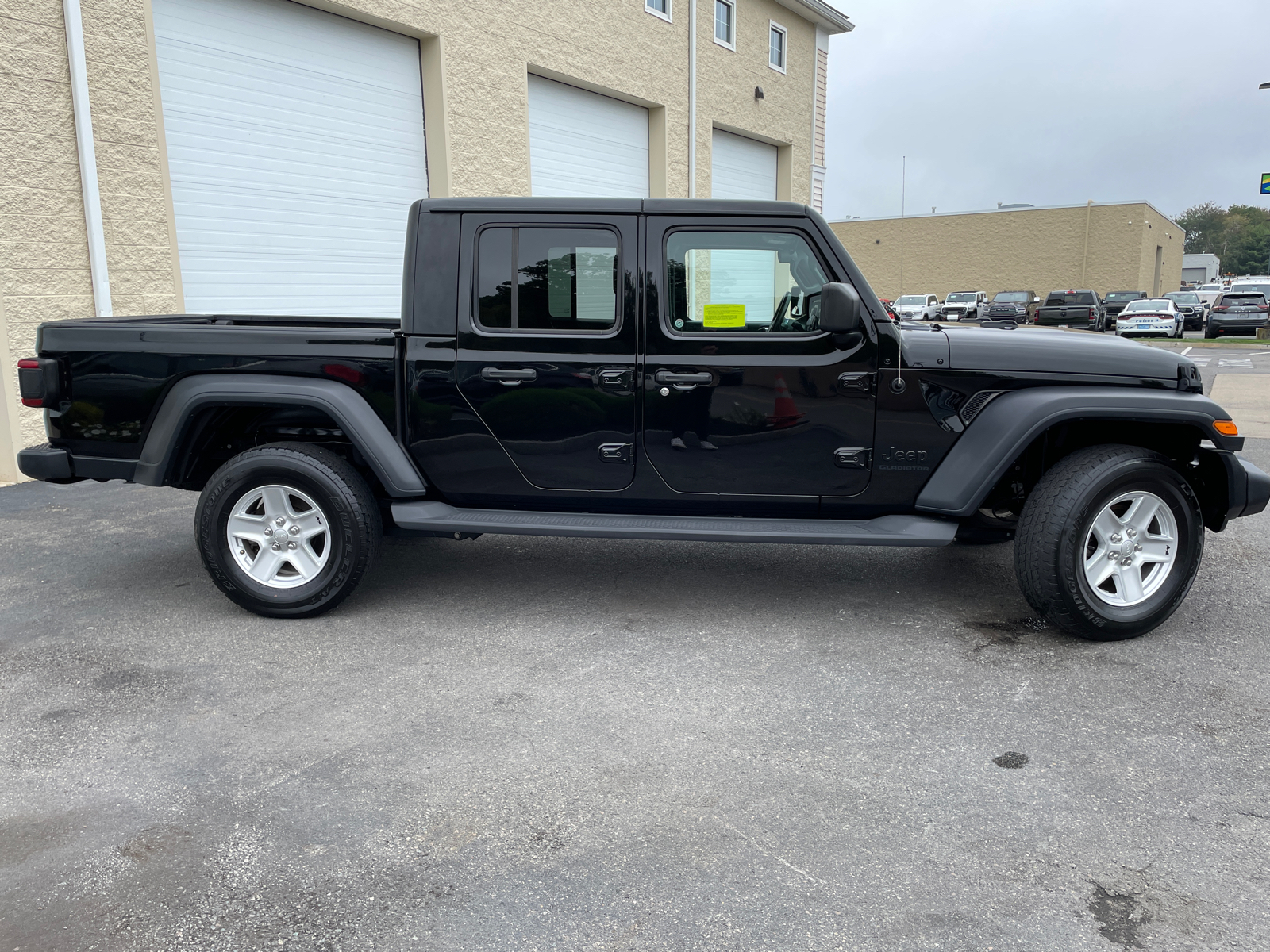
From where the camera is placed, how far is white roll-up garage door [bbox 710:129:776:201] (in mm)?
16547

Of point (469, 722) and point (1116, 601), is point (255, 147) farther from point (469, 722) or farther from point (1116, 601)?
point (1116, 601)

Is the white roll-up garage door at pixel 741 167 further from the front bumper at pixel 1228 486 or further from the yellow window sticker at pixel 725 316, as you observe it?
the front bumper at pixel 1228 486

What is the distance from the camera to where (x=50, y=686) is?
11.9 ft

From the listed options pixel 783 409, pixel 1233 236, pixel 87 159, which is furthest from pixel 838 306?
pixel 1233 236

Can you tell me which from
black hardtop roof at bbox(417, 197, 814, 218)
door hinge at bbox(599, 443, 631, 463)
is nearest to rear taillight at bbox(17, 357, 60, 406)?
black hardtop roof at bbox(417, 197, 814, 218)

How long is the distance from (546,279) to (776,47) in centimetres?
1585

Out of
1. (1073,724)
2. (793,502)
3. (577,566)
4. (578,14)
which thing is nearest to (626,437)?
(793,502)

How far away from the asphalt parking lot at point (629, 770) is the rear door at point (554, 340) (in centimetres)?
89

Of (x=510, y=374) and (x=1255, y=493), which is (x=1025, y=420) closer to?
(x=1255, y=493)

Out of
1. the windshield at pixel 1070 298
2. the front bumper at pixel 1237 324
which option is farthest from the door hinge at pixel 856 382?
the windshield at pixel 1070 298

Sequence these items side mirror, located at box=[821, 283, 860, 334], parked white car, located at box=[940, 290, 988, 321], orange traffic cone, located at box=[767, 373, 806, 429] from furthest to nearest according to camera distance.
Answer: parked white car, located at box=[940, 290, 988, 321] < orange traffic cone, located at box=[767, 373, 806, 429] < side mirror, located at box=[821, 283, 860, 334]

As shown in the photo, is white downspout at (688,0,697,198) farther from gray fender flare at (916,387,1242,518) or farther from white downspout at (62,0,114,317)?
gray fender flare at (916,387,1242,518)

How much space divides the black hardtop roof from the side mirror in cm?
48

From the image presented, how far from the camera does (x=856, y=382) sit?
4.12m
